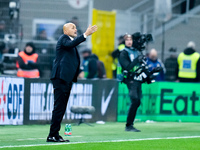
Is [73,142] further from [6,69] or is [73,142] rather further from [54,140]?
[6,69]

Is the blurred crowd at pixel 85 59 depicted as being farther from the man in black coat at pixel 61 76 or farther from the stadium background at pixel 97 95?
the man in black coat at pixel 61 76

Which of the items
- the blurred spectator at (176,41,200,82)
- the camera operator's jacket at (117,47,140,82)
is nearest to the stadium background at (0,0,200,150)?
the blurred spectator at (176,41,200,82)

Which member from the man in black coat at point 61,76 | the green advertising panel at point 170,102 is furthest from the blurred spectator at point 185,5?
the man in black coat at point 61,76

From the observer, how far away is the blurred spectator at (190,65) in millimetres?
17781

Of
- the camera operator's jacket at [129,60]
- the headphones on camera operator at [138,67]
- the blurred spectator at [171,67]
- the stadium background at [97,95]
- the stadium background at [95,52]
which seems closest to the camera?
the stadium background at [97,95]

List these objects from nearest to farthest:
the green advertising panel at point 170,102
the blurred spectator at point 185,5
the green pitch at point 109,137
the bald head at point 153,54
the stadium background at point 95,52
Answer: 1. the green pitch at point 109,137
2. the stadium background at point 95,52
3. the green advertising panel at point 170,102
4. the bald head at point 153,54
5. the blurred spectator at point 185,5

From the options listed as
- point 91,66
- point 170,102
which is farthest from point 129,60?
point 91,66

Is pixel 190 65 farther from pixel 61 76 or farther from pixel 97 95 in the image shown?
pixel 61 76

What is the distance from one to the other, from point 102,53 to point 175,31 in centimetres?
293

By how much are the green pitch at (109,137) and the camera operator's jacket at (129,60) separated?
1.32 m

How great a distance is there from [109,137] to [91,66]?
21.0ft

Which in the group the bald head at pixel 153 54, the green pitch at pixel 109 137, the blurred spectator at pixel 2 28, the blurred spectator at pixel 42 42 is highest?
the blurred spectator at pixel 2 28

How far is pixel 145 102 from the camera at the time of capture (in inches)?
643

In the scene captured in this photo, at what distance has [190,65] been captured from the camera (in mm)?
17891
